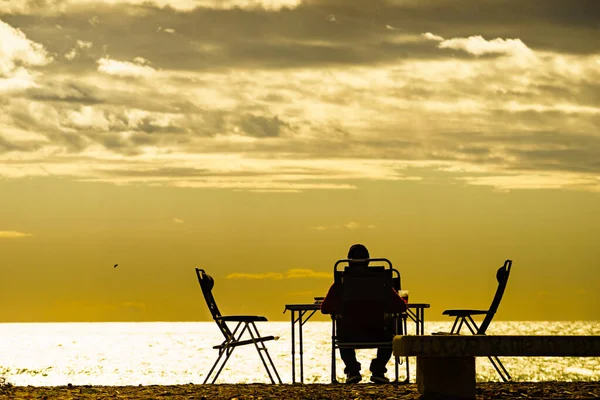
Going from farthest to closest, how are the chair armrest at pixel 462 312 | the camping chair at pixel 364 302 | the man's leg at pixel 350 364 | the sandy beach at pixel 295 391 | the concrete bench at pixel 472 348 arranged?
the chair armrest at pixel 462 312
the man's leg at pixel 350 364
the camping chair at pixel 364 302
the sandy beach at pixel 295 391
the concrete bench at pixel 472 348

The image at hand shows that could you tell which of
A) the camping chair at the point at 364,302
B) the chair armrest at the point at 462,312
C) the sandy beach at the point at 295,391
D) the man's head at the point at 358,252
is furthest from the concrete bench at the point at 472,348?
the chair armrest at the point at 462,312

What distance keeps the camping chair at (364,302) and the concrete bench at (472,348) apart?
134 inches

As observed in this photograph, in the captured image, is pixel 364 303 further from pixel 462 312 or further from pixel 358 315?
pixel 462 312

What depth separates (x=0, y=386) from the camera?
11.7 meters

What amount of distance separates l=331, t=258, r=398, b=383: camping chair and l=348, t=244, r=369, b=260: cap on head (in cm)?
22

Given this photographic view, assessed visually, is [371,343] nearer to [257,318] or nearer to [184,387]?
[257,318]

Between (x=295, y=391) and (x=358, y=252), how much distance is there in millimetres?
2474

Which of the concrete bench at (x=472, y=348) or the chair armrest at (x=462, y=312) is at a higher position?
the chair armrest at (x=462, y=312)

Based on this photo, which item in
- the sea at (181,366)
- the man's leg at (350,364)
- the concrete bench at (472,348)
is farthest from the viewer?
the sea at (181,366)

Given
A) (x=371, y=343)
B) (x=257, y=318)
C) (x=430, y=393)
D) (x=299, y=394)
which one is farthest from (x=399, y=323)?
(x=430, y=393)

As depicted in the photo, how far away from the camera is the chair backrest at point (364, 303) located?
1245 cm

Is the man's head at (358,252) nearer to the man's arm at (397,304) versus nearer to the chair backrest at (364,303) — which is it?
the chair backrest at (364,303)

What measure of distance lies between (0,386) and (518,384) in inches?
210

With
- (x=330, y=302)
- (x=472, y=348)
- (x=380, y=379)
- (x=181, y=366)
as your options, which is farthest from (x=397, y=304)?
(x=181, y=366)
